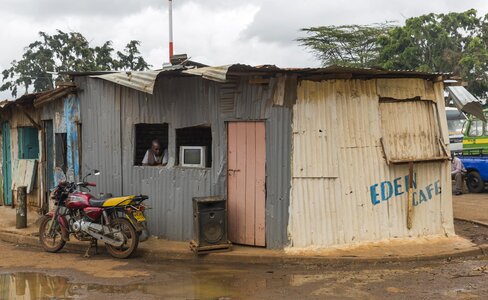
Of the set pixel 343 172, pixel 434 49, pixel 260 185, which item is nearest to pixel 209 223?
pixel 260 185

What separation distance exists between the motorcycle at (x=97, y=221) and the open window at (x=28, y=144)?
5181 mm

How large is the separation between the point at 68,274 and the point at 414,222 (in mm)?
5758

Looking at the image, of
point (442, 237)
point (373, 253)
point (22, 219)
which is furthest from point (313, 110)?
point (22, 219)

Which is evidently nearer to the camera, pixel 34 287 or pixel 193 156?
pixel 34 287

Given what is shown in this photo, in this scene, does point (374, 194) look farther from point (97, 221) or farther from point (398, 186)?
point (97, 221)

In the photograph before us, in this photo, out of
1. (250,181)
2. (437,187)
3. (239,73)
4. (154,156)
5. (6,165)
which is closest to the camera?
(239,73)

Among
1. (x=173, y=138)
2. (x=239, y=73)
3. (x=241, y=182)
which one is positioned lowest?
(x=241, y=182)

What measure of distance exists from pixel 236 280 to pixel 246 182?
193 cm

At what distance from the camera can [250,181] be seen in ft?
28.0

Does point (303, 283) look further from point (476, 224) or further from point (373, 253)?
point (476, 224)

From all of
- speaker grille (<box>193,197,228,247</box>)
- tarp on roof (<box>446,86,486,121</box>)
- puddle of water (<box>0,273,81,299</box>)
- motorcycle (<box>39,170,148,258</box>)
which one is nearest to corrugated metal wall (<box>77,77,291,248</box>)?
speaker grille (<box>193,197,228,247</box>)

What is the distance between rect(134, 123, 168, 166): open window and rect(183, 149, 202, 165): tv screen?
991 millimetres

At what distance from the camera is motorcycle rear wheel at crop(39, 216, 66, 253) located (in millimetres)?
9156

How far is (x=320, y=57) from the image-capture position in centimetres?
3244
